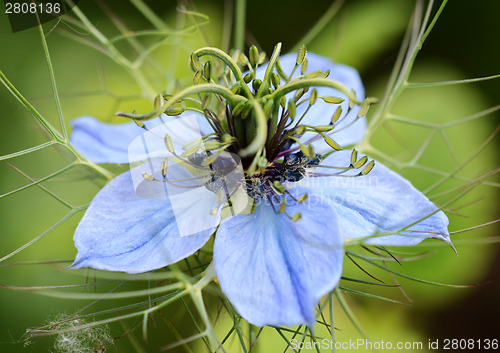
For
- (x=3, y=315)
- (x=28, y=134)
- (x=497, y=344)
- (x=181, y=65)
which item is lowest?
(x=497, y=344)

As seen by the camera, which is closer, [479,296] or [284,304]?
[284,304]

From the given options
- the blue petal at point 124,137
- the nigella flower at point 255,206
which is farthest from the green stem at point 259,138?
the blue petal at point 124,137

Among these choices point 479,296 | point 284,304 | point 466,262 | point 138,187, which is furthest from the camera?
point 479,296

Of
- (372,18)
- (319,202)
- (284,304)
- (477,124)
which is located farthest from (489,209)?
(284,304)

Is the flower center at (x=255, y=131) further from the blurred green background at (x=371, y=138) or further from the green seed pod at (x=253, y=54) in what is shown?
the blurred green background at (x=371, y=138)

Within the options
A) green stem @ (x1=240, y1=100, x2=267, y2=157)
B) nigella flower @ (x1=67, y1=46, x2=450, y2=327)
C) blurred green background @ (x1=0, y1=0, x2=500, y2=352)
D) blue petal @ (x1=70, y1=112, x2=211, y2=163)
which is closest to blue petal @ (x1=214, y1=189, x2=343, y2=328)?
nigella flower @ (x1=67, y1=46, x2=450, y2=327)

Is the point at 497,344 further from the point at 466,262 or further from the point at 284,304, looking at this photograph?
the point at 284,304

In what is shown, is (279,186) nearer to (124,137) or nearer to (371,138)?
(124,137)

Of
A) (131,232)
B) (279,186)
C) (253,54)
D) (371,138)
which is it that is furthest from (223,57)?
(371,138)
